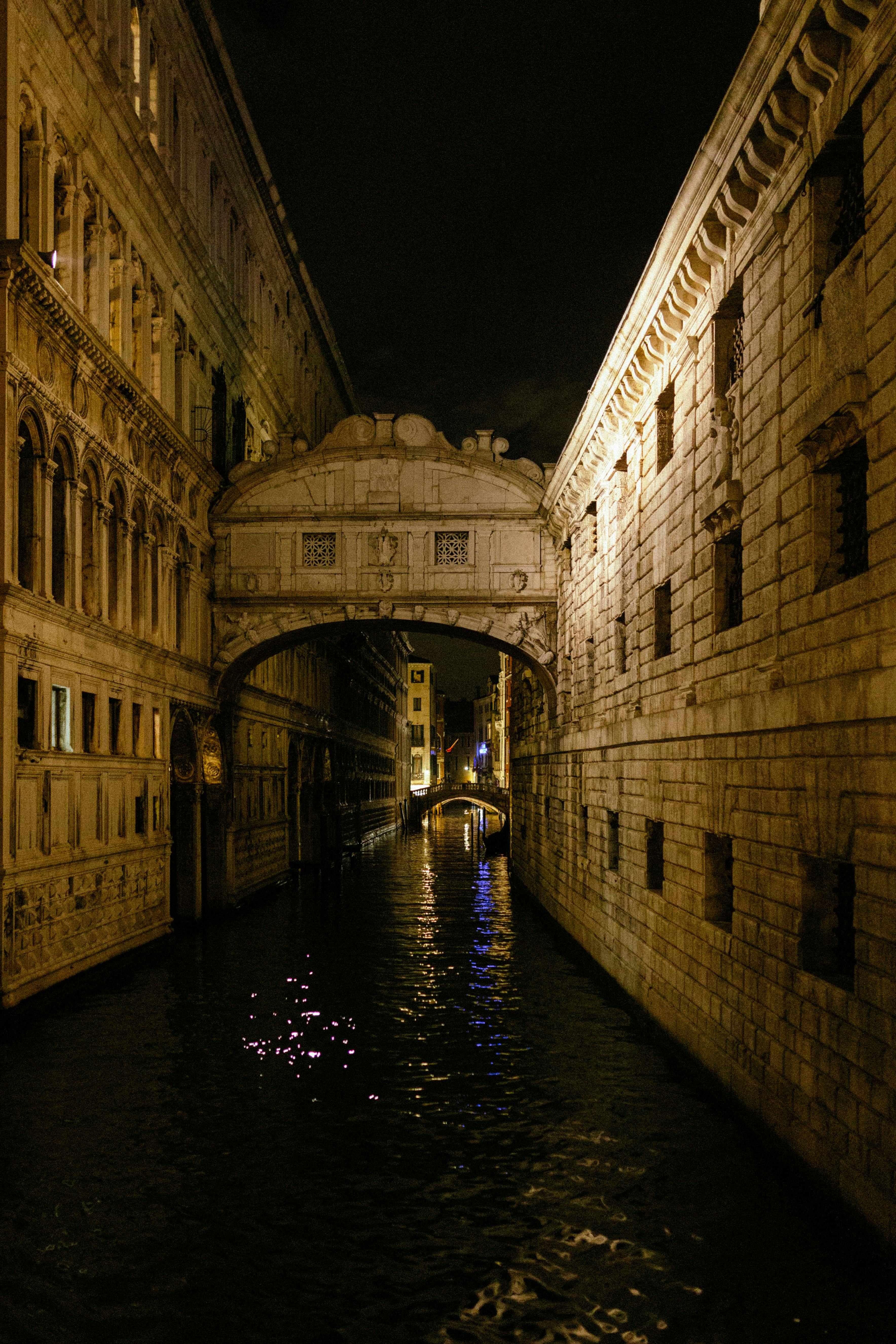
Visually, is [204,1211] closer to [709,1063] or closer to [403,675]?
[709,1063]

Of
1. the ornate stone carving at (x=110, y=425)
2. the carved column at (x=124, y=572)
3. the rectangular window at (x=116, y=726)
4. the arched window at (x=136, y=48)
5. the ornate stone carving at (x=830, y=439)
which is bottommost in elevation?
the rectangular window at (x=116, y=726)

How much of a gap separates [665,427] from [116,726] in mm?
9422

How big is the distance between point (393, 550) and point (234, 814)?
677 cm

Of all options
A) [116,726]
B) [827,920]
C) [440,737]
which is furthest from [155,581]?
[440,737]

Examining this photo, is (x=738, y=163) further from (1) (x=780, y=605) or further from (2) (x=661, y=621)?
(2) (x=661, y=621)

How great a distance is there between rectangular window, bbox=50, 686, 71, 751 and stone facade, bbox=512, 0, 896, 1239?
7509 mm

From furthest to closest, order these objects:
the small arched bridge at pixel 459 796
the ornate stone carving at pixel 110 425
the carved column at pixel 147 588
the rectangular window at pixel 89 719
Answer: the small arched bridge at pixel 459 796 < the carved column at pixel 147 588 < the ornate stone carving at pixel 110 425 < the rectangular window at pixel 89 719

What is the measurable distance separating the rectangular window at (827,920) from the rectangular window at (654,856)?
5.63 metres

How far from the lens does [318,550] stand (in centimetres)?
2473

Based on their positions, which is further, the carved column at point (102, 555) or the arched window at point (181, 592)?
the arched window at point (181, 592)

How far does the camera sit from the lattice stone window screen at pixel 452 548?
24.8m

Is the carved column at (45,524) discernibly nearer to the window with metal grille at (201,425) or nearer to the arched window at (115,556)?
the arched window at (115,556)

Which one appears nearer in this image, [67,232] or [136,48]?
[67,232]

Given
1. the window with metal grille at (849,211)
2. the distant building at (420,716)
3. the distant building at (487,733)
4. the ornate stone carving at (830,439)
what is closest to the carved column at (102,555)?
the ornate stone carving at (830,439)
